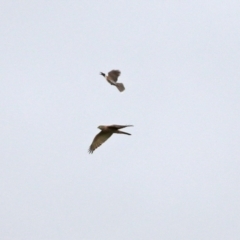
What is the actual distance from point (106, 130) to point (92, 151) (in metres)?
1.20

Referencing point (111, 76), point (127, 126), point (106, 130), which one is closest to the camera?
point (127, 126)

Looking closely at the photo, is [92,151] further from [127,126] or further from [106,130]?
[127,126]

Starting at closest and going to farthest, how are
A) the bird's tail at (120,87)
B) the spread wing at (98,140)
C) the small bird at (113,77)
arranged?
the spread wing at (98,140) < the bird's tail at (120,87) < the small bird at (113,77)

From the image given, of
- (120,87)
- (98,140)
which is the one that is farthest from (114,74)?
(98,140)

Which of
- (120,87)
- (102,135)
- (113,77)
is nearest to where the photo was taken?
(102,135)

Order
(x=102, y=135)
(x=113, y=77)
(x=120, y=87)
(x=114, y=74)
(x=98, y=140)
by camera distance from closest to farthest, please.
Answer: (x=102, y=135), (x=98, y=140), (x=120, y=87), (x=113, y=77), (x=114, y=74)

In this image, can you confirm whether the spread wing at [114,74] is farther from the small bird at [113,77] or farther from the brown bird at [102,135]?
the brown bird at [102,135]

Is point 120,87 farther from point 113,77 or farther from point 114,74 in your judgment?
point 114,74

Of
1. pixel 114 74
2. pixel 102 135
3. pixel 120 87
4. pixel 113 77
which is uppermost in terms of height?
pixel 114 74

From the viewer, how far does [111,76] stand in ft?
82.1

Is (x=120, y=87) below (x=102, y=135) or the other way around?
the other way around

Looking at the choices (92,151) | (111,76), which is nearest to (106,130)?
(92,151)

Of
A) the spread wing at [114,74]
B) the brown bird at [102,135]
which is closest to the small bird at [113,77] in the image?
the spread wing at [114,74]

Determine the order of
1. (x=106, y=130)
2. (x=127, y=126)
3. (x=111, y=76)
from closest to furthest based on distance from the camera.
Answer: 1. (x=127, y=126)
2. (x=106, y=130)
3. (x=111, y=76)
